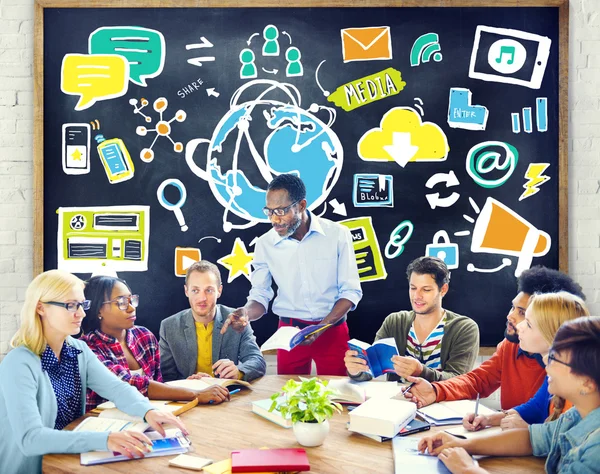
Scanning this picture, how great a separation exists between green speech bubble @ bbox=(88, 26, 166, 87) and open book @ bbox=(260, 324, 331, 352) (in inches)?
67.3

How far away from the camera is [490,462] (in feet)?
6.29

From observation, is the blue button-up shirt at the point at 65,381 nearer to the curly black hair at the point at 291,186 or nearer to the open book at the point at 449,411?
the open book at the point at 449,411

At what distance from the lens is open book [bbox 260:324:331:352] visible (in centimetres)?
269

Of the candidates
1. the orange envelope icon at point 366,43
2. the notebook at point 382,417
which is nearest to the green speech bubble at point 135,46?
the orange envelope icon at point 366,43

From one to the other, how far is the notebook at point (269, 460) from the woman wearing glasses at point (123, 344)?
558mm

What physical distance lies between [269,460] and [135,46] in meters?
2.60

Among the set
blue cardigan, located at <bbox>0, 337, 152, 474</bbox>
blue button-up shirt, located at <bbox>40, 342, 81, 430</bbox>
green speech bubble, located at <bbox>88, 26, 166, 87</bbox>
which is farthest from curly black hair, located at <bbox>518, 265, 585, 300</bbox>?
green speech bubble, located at <bbox>88, 26, 166, 87</bbox>

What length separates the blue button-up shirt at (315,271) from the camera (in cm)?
350

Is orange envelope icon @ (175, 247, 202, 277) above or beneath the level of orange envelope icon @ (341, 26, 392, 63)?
beneath

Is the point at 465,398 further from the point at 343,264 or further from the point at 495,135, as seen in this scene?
the point at 495,135

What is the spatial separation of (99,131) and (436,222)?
1.94 meters

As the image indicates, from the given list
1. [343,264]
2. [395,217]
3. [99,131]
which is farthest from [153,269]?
[395,217]

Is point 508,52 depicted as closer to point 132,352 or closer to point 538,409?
point 538,409

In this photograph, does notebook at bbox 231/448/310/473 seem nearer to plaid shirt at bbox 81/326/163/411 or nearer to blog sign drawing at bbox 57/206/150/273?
plaid shirt at bbox 81/326/163/411
